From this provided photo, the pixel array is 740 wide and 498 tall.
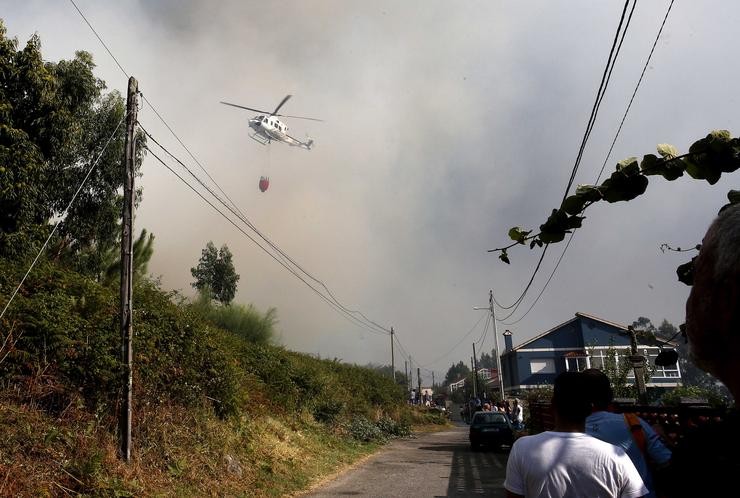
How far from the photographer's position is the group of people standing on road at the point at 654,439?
839mm

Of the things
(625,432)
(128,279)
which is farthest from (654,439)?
(128,279)

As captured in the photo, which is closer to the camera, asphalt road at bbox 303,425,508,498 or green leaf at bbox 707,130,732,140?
green leaf at bbox 707,130,732,140

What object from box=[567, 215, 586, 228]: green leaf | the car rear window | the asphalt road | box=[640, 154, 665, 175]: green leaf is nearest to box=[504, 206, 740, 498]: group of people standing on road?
box=[567, 215, 586, 228]: green leaf

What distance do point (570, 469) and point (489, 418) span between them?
1867 centimetres

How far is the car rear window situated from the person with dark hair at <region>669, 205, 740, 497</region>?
1990 centimetres

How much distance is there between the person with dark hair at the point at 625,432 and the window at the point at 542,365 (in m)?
47.9

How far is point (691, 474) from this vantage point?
1069 millimetres

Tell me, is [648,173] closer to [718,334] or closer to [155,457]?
[718,334]

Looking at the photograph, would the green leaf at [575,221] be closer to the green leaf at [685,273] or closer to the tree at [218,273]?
the green leaf at [685,273]

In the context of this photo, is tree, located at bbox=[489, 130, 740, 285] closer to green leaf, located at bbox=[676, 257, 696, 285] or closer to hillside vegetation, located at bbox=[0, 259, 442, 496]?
green leaf, located at bbox=[676, 257, 696, 285]

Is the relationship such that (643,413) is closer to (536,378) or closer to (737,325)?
(737,325)

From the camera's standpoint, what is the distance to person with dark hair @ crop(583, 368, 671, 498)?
289cm

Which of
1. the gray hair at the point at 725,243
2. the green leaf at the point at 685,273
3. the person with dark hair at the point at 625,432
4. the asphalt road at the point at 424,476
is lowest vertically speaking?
the asphalt road at the point at 424,476

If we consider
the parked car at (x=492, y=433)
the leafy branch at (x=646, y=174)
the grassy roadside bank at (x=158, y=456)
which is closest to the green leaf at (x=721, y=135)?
the leafy branch at (x=646, y=174)
